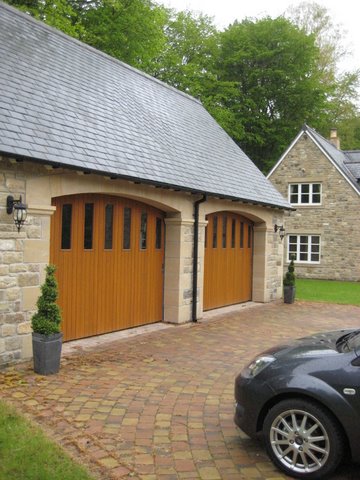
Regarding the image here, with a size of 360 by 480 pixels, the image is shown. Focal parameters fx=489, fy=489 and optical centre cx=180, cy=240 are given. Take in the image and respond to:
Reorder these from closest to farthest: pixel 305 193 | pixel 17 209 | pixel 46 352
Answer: pixel 46 352
pixel 17 209
pixel 305 193

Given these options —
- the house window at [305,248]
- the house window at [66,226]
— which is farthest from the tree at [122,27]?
the house window at [66,226]

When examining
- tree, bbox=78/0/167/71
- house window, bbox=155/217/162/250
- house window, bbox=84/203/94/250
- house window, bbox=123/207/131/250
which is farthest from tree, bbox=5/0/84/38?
house window, bbox=84/203/94/250

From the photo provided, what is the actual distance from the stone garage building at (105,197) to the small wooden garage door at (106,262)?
0.02 meters

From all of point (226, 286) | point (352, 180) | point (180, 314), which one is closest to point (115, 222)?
point (180, 314)

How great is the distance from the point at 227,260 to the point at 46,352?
8.19 metres

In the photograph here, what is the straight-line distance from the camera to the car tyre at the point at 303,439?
396 cm

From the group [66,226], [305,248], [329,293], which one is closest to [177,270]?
[66,226]

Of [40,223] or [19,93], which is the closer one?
[40,223]

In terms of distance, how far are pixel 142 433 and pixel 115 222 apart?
547 cm

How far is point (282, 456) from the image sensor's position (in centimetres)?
417

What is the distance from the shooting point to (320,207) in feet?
88.4

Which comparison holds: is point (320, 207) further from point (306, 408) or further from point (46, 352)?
point (306, 408)

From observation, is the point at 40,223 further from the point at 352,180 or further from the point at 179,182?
the point at 352,180

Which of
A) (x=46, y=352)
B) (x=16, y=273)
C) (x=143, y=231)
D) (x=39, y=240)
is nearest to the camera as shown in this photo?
(x=46, y=352)
